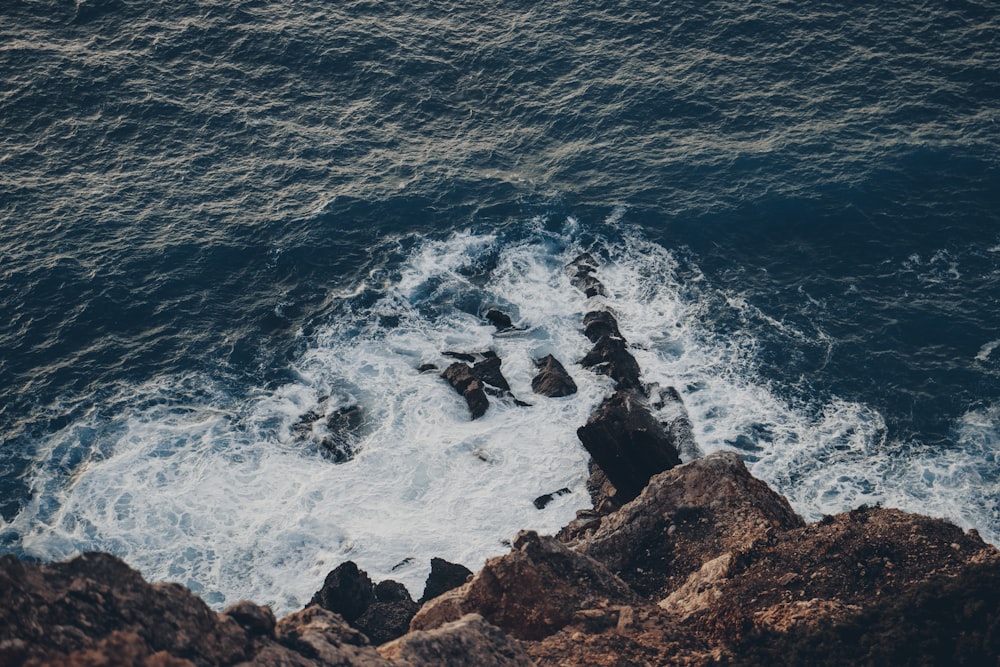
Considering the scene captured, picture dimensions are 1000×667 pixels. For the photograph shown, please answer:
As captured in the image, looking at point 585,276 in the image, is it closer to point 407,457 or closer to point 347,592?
point 407,457

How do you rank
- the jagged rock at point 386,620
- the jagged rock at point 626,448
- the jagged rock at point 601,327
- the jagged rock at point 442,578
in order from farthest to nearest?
the jagged rock at point 601,327 < the jagged rock at point 626,448 < the jagged rock at point 442,578 < the jagged rock at point 386,620

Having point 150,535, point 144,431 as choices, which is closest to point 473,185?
point 144,431

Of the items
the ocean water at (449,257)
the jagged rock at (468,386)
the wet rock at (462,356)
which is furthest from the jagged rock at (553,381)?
the wet rock at (462,356)

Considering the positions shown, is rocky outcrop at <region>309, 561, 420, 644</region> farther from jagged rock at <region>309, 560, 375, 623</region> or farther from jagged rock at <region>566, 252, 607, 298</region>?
jagged rock at <region>566, 252, 607, 298</region>

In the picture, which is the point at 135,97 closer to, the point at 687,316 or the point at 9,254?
the point at 9,254

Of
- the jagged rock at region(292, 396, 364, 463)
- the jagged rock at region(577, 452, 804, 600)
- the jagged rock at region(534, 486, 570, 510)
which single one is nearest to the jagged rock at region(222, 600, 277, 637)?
the jagged rock at region(577, 452, 804, 600)

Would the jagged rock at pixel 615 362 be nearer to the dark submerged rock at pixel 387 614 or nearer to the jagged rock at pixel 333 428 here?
the jagged rock at pixel 333 428
